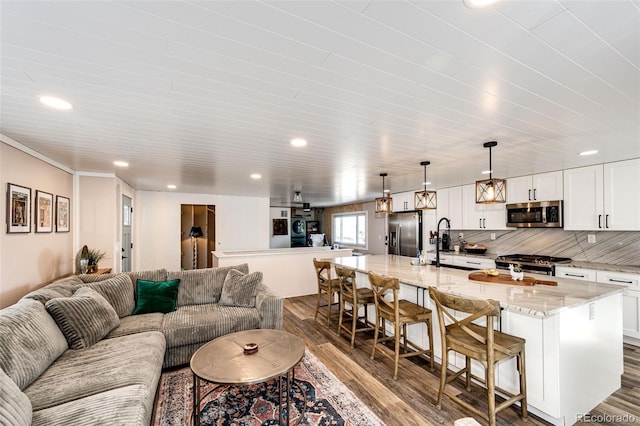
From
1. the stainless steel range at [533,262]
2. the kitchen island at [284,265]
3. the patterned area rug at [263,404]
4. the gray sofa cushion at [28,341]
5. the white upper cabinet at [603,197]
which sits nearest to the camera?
the gray sofa cushion at [28,341]

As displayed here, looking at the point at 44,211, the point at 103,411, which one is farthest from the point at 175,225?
the point at 103,411

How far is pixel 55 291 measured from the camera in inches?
98.0

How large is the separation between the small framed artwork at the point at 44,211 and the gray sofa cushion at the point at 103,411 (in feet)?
8.32

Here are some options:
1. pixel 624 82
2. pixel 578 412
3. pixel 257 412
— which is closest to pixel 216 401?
pixel 257 412

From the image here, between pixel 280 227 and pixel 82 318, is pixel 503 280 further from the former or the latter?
pixel 280 227

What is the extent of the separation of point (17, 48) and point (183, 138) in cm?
138

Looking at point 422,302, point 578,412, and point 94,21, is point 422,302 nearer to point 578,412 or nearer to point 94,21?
point 578,412

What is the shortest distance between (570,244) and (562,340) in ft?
10.9

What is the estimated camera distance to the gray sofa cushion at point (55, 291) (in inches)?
89.9

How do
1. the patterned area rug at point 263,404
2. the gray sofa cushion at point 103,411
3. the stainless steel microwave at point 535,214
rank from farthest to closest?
the stainless steel microwave at point 535,214, the patterned area rug at point 263,404, the gray sofa cushion at point 103,411

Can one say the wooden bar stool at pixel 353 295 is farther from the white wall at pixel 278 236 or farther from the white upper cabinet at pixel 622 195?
the white wall at pixel 278 236

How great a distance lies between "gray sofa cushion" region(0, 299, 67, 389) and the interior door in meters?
3.44

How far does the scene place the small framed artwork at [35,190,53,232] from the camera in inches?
123

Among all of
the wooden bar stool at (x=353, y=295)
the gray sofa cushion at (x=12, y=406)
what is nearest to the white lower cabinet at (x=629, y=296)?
the wooden bar stool at (x=353, y=295)
